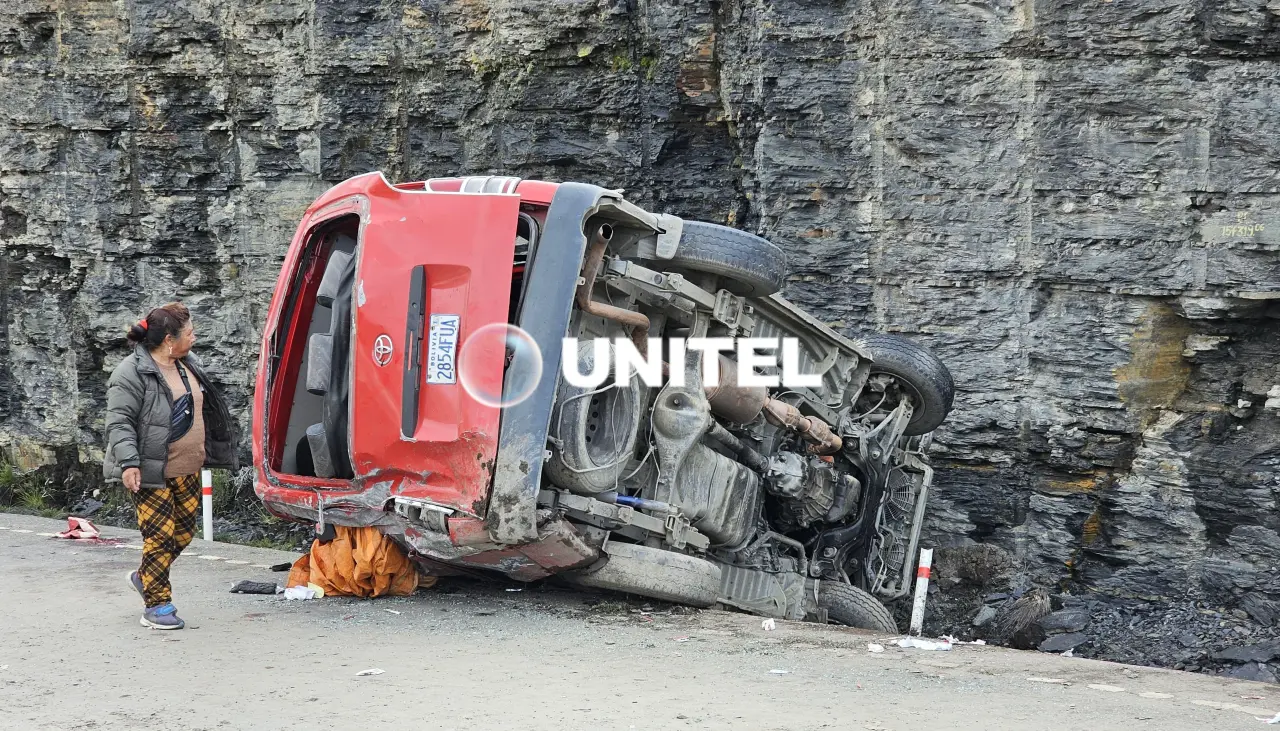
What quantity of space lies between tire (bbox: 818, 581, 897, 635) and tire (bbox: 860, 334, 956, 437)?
1.23 metres

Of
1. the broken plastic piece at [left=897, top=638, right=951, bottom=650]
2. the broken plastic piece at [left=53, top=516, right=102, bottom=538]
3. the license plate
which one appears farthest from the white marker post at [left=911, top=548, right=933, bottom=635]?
the broken plastic piece at [left=53, top=516, right=102, bottom=538]

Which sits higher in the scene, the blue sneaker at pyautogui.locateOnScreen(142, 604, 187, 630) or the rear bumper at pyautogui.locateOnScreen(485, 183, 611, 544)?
the rear bumper at pyautogui.locateOnScreen(485, 183, 611, 544)

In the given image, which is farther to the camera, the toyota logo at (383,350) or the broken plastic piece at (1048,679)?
the toyota logo at (383,350)

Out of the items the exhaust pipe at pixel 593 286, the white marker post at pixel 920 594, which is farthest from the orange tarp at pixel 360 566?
the white marker post at pixel 920 594

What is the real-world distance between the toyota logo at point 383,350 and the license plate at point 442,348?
0.18 metres

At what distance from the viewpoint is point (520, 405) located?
5.68 m

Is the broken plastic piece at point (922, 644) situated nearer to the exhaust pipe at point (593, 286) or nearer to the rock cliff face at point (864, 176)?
the exhaust pipe at point (593, 286)

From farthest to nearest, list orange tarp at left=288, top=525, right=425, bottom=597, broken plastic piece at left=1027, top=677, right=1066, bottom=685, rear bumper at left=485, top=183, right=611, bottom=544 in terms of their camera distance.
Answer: orange tarp at left=288, top=525, right=425, bottom=597 < rear bumper at left=485, top=183, right=611, bottom=544 < broken plastic piece at left=1027, top=677, right=1066, bottom=685

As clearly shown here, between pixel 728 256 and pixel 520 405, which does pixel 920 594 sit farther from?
pixel 520 405

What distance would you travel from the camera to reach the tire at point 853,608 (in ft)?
23.3

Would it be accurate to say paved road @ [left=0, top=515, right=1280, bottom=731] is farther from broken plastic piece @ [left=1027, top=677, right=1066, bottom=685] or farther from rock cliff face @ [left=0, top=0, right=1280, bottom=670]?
rock cliff face @ [left=0, top=0, right=1280, bottom=670]

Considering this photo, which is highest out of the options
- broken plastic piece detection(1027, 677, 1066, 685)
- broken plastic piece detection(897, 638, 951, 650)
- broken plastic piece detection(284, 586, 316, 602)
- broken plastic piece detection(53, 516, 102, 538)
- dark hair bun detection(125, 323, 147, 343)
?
dark hair bun detection(125, 323, 147, 343)

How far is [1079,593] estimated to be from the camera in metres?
8.45

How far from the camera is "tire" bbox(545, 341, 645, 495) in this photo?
19.0 ft
